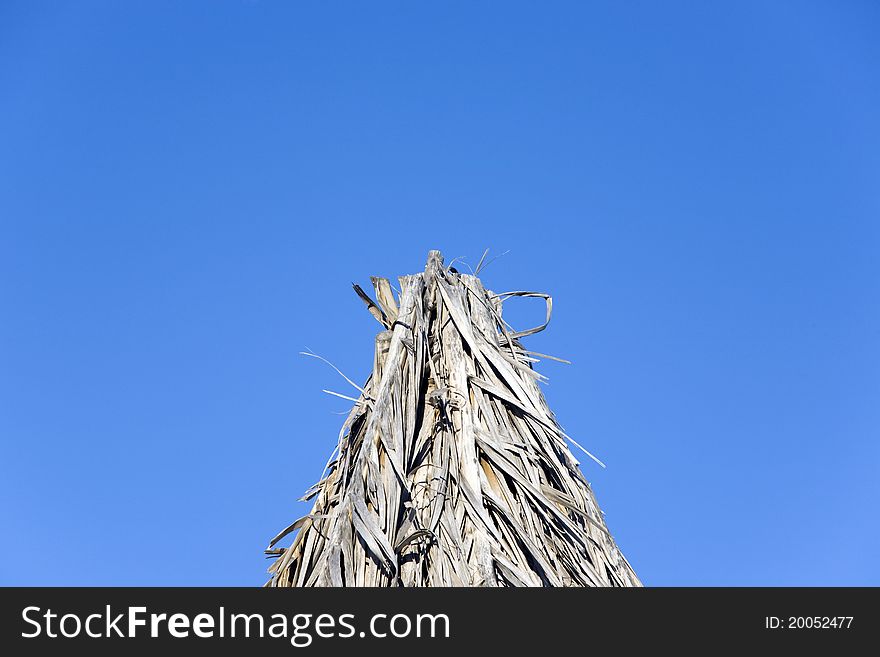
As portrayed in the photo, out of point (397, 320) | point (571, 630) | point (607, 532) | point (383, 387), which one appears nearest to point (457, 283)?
point (397, 320)

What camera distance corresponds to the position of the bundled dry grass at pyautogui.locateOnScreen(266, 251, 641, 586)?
5.68 metres

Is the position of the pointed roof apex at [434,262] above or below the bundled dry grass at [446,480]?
above

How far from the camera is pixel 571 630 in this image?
4551 millimetres

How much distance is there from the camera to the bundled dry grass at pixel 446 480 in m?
5.68

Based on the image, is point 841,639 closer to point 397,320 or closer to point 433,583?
point 433,583

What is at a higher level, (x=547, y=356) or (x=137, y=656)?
(x=547, y=356)

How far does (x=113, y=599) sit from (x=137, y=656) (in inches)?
12.3

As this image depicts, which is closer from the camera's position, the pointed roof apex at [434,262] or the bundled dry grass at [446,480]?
the bundled dry grass at [446,480]

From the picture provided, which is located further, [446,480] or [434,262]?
[434,262]

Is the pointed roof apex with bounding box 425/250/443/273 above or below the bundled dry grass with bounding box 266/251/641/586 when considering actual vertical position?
above

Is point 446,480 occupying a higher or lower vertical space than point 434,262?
lower

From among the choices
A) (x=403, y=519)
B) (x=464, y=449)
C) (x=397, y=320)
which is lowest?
(x=403, y=519)

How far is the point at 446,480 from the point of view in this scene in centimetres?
617

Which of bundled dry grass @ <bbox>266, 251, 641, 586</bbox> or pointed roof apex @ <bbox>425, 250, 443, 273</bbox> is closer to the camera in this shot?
bundled dry grass @ <bbox>266, 251, 641, 586</bbox>
